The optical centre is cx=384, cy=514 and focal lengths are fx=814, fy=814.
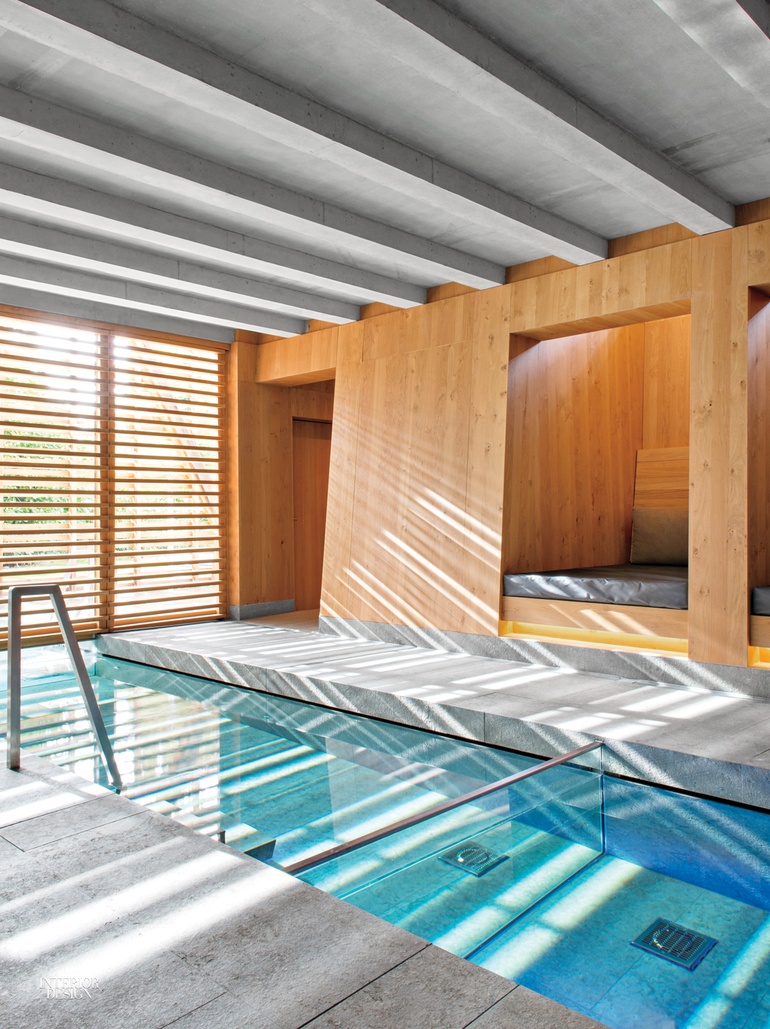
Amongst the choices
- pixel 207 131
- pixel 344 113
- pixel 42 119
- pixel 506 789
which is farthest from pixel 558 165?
pixel 506 789

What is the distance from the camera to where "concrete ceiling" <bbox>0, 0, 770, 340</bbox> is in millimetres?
3385

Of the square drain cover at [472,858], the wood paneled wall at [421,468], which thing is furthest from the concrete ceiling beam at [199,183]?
the square drain cover at [472,858]

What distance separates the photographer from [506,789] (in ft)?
11.0

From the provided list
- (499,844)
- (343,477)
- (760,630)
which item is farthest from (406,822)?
(343,477)

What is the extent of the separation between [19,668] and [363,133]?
3180 mm

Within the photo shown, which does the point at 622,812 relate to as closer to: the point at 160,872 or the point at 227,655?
the point at 160,872

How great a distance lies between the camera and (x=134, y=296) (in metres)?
7.21

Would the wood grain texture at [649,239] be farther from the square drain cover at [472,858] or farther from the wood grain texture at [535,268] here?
the square drain cover at [472,858]

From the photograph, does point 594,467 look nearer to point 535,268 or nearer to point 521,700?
point 535,268

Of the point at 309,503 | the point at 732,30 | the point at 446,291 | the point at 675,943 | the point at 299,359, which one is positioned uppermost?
the point at 732,30

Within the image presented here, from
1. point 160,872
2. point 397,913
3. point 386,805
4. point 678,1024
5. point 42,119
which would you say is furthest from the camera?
point 42,119

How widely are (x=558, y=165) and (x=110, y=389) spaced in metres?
4.98

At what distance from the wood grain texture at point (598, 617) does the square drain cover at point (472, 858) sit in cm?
279

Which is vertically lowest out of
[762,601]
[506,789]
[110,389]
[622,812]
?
[622,812]
